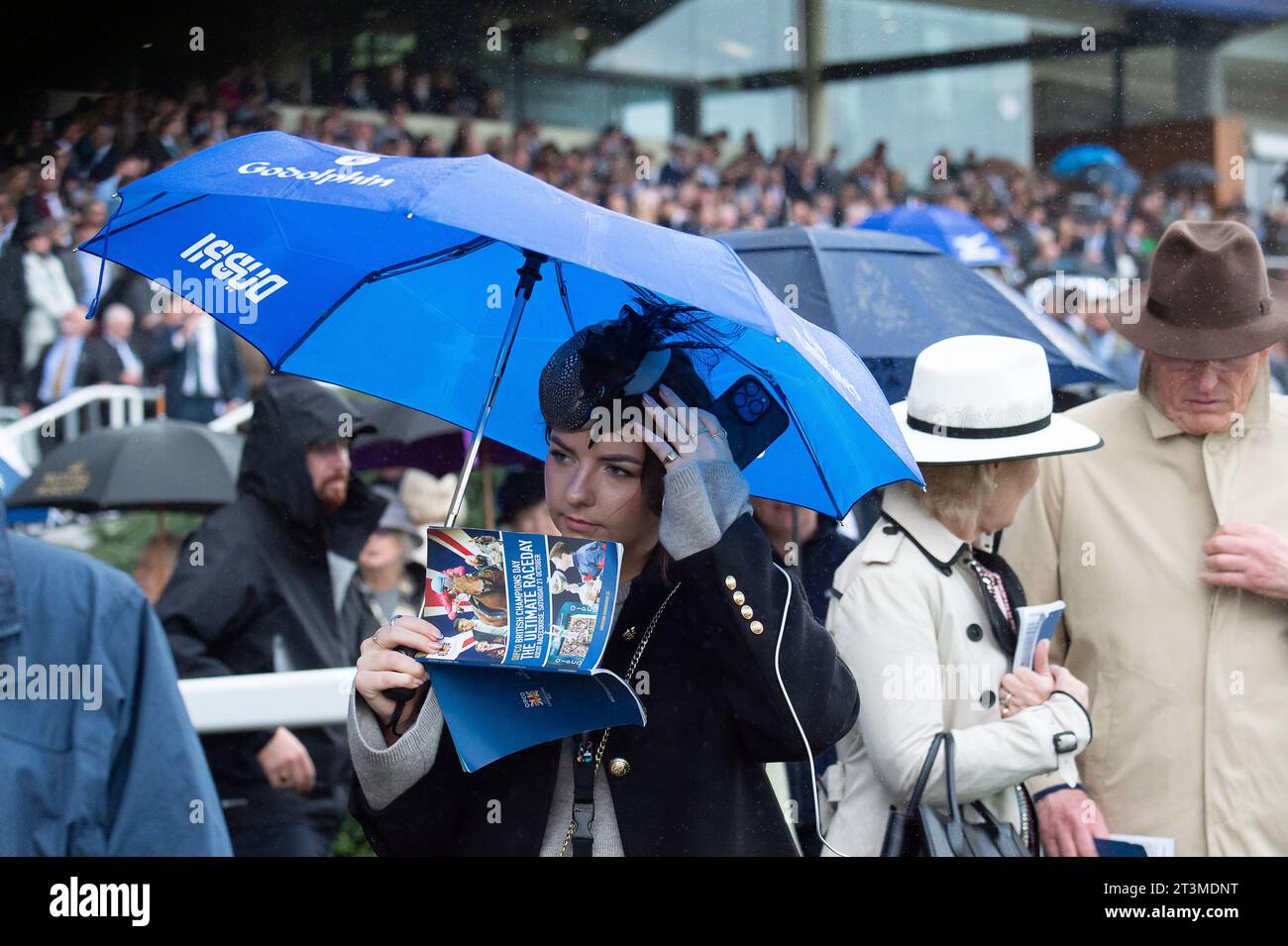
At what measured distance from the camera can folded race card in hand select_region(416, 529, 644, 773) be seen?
2180 millimetres

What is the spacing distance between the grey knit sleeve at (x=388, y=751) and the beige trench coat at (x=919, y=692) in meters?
0.83

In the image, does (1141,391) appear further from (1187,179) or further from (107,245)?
(1187,179)

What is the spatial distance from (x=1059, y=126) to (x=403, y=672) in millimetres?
23233

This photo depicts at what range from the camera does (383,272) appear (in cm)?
273

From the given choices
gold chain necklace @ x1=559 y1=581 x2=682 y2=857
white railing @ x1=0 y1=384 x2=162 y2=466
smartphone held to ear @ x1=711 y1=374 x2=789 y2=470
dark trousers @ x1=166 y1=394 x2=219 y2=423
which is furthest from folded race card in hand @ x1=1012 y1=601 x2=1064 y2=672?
dark trousers @ x1=166 y1=394 x2=219 y2=423

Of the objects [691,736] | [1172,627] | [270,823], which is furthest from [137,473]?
[1172,627]

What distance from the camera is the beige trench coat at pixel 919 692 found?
2.74 m

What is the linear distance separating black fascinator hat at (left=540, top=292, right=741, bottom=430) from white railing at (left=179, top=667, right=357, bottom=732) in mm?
1492

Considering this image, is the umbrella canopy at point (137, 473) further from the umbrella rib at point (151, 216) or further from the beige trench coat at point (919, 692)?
the beige trench coat at point (919, 692)

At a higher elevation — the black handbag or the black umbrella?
the black umbrella

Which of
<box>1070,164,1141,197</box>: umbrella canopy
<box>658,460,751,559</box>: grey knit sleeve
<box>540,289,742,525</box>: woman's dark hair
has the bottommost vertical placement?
<box>658,460,751,559</box>: grey knit sleeve

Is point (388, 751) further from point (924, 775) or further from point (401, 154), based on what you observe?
point (401, 154)

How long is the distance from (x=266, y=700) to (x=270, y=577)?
0.79m

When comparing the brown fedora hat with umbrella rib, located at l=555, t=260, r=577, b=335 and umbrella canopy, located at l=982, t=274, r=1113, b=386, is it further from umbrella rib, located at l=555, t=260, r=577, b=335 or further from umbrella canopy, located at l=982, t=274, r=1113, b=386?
umbrella rib, located at l=555, t=260, r=577, b=335
